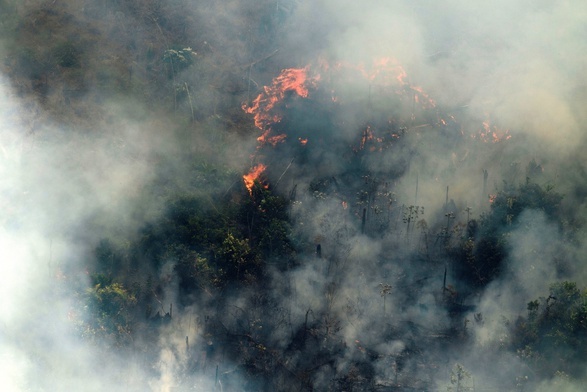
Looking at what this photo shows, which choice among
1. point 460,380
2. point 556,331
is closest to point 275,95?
point 460,380

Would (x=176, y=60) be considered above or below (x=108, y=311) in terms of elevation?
above

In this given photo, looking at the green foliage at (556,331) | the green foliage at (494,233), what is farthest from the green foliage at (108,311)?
the green foliage at (556,331)

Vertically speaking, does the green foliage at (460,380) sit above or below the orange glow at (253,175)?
below

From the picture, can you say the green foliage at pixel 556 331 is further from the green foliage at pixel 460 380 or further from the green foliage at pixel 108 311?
the green foliage at pixel 108 311

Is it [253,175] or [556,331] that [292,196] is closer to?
[253,175]

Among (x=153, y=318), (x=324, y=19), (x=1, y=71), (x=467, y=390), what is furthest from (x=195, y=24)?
(x=467, y=390)
